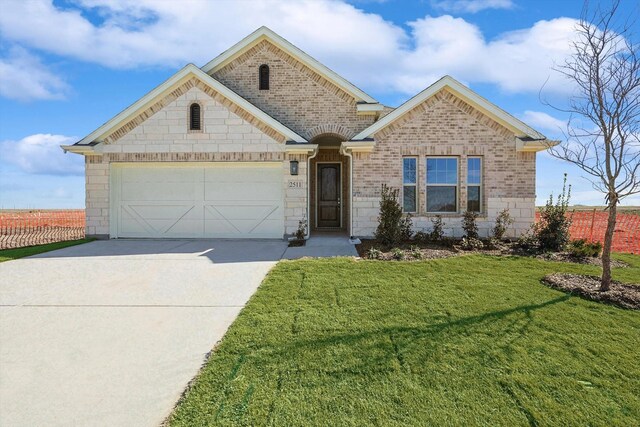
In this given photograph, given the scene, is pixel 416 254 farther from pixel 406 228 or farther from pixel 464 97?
pixel 464 97

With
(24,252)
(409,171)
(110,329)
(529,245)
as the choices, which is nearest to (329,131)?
(409,171)

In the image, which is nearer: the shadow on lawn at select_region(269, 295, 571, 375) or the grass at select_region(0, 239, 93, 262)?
the shadow on lawn at select_region(269, 295, 571, 375)

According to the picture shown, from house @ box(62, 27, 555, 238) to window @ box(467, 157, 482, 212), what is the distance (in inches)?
1.3

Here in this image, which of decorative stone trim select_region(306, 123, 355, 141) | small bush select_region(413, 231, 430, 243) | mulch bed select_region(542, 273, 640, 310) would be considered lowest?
mulch bed select_region(542, 273, 640, 310)

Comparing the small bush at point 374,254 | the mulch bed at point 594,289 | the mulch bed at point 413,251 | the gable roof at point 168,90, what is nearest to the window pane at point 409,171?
the mulch bed at point 413,251

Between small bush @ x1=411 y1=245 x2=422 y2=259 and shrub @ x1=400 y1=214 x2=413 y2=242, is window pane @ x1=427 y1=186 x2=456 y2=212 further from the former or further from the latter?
small bush @ x1=411 y1=245 x2=422 y2=259

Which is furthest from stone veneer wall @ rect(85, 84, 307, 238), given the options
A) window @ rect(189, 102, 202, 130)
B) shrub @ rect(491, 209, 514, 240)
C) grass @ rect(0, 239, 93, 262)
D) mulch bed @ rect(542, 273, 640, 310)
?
mulch bed @ rect(542, 273, 640, 310)

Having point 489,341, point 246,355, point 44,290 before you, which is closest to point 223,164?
point 44,290

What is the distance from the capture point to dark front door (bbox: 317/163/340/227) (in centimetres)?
1501

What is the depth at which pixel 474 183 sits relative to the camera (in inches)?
464

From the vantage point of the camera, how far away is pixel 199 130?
12.0 meters

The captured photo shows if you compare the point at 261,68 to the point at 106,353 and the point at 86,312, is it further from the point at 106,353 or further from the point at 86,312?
the point at 106,353

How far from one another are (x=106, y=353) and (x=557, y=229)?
10.8 m

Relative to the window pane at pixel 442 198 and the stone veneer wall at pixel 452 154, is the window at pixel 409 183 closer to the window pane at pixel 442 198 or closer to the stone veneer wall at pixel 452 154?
the stone veneer wall at pixel 452 154
